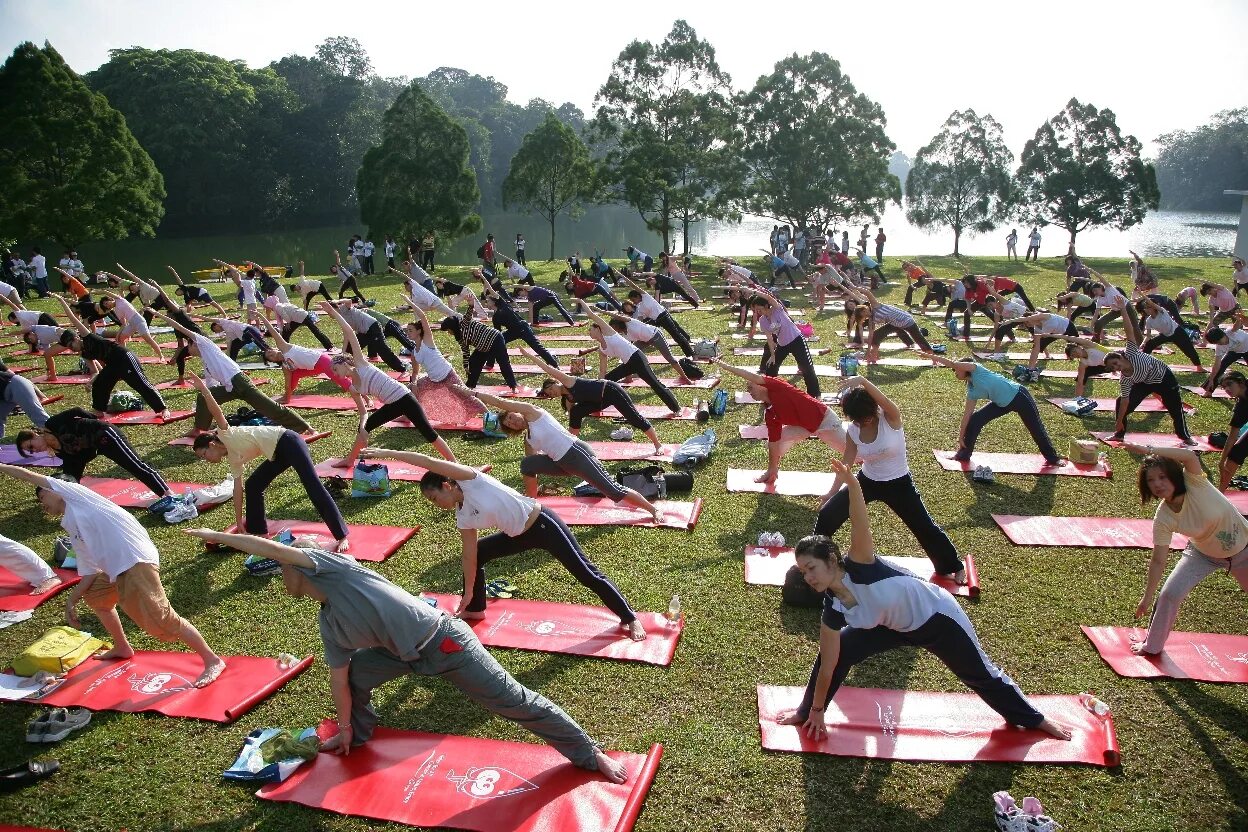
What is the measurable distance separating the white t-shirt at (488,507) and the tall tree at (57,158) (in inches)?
1185

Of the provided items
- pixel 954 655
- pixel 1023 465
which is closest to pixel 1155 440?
pixel 1023 465

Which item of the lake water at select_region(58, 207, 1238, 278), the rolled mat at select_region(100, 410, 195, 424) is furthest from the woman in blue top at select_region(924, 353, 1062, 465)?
the lake water at select_region(58, 207, 1238, 278)

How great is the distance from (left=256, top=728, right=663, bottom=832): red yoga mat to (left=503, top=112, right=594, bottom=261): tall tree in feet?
96.9

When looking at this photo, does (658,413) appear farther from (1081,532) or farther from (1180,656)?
(1180,656)

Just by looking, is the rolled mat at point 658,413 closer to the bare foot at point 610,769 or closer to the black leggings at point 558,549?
the black leggings at point 558,549

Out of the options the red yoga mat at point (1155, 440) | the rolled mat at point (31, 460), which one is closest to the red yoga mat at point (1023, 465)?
the red yoga mat at point (1155, 440)

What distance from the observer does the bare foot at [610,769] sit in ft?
14.9

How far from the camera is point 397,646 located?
4.37m

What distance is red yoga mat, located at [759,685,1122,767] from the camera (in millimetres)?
4664

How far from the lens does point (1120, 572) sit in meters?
6.89

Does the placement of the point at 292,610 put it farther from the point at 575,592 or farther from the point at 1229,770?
the point at 1229,770

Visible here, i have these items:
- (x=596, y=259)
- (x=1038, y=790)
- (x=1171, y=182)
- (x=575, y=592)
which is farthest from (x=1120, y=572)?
(x=1171, y=182)

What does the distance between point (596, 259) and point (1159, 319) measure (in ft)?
49.3

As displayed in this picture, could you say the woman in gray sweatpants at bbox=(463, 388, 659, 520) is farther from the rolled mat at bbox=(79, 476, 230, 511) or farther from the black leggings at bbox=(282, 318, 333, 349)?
the black leggings at bbox=(282, 318, 333, 349)
